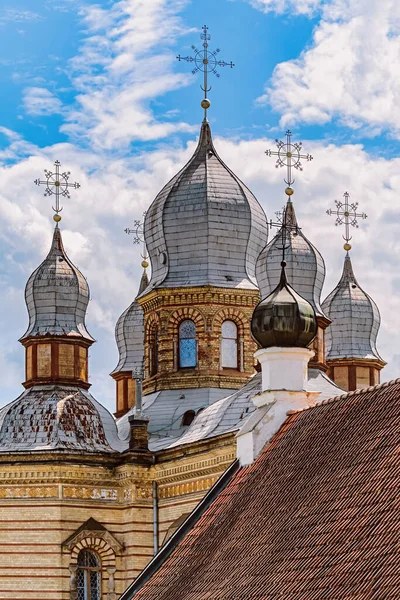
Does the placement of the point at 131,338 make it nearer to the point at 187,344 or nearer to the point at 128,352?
the point at 128,352

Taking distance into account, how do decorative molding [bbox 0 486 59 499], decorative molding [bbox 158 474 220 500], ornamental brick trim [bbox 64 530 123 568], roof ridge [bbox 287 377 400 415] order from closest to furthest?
roof ridge [bbox 287 377 400 415], decorative molding [bbox 158 474 220 500], decorative molding [bbox 0 486 59 499], ornamental brick trim [bbox 64 530 123 568]

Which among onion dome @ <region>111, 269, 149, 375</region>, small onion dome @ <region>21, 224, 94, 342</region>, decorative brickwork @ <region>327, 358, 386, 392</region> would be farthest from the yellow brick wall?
onion dome @ <region>111, 269, 149, 375</region>

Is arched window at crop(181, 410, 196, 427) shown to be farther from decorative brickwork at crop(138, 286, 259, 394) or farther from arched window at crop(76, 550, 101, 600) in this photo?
arched window at crop(76, 550, 101, 600)

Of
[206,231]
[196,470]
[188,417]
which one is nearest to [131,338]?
[206,231]

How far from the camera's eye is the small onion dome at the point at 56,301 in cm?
4547

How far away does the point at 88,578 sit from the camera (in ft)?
141

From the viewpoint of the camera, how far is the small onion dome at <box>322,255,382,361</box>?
1973 inches

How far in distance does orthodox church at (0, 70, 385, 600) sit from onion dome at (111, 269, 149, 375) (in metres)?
5.59

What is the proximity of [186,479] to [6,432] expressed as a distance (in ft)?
14.9

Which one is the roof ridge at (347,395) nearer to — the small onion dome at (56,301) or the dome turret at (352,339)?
the small onion dome at (56,301)

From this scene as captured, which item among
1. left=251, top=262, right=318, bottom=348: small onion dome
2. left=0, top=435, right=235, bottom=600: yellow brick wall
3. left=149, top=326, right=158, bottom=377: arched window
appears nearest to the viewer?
left=251, top=262, right=318, bottom=348: small onion dome

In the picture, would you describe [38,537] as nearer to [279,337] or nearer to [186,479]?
[186,479]

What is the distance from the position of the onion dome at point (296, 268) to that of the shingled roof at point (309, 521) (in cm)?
1861

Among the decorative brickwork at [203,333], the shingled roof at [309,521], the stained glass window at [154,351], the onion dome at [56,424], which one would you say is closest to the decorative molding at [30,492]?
the onion dome at [56,424]
